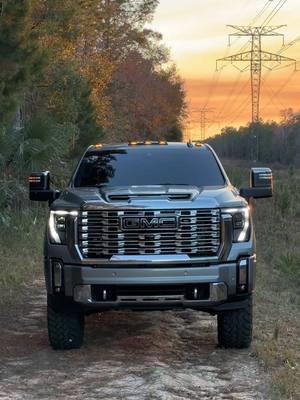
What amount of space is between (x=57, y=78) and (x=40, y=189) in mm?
16159

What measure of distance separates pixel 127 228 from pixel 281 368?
186cm

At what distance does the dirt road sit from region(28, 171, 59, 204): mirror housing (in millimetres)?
1496

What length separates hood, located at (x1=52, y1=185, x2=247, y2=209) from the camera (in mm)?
6406

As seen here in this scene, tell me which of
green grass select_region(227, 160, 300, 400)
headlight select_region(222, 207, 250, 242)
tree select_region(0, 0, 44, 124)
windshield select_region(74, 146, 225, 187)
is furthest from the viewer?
tree select_region(0, 0, 44, 124)

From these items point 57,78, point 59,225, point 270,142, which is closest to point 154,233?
point 59,225

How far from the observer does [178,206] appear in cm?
638

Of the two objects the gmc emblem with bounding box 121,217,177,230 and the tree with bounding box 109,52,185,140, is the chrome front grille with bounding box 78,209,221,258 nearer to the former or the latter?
the gmc emblem with bounding box 121,217,177,230

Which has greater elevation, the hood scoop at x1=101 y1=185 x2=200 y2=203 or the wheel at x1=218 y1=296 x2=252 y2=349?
the hood scoop at x1=101 y1=185 x2=200 y2=203

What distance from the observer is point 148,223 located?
6.38 metres

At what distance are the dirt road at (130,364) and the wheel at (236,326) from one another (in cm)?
12

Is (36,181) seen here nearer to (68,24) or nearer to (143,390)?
(143,390)

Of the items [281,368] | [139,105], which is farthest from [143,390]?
[139,105]

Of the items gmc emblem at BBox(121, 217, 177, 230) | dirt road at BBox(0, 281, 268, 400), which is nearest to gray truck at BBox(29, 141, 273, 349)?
gmc emblem at BBox(121, 217, 177, 230)

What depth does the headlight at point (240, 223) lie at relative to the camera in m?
6.49
